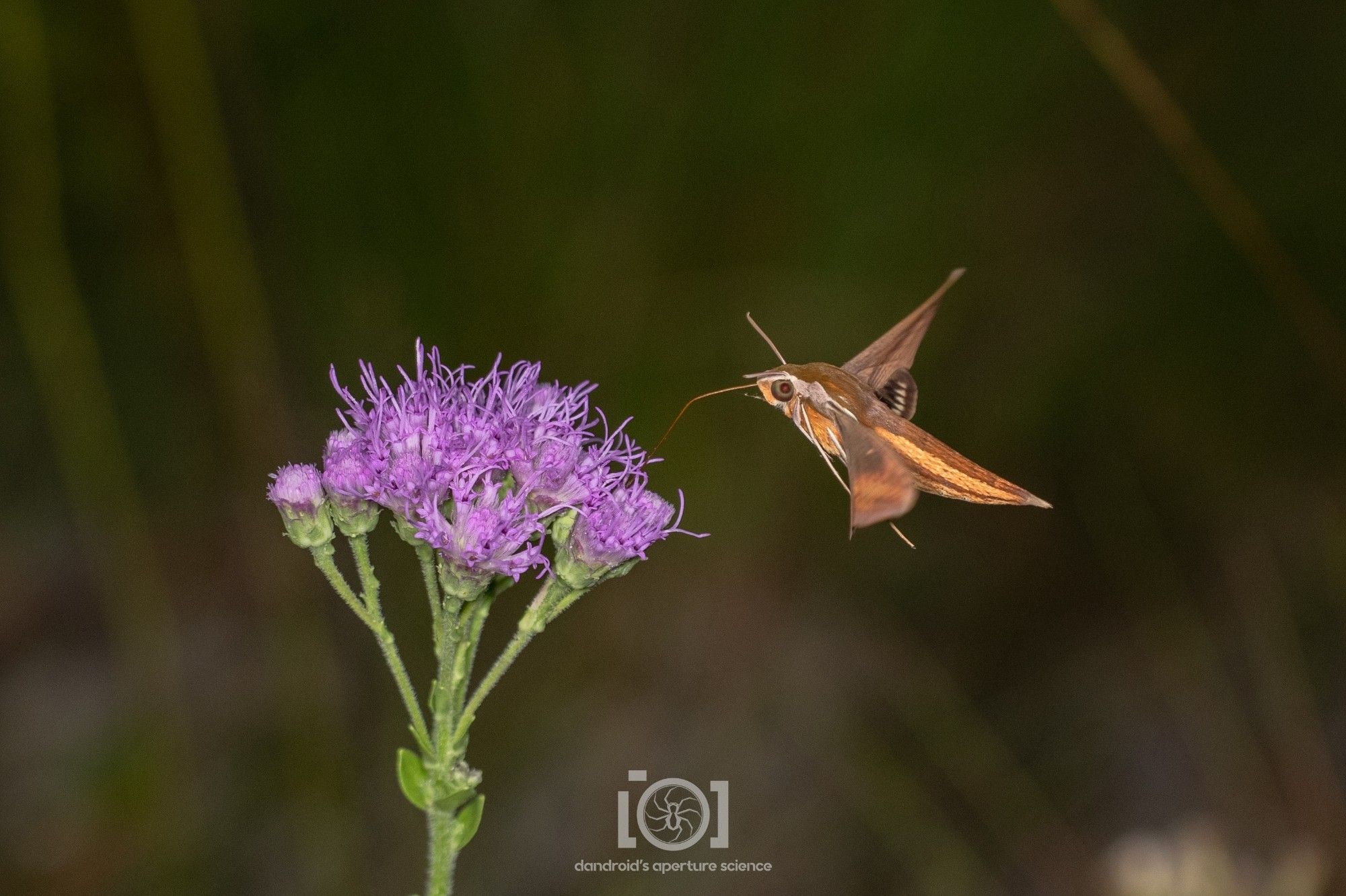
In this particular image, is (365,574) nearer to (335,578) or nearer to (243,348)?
(335,578)

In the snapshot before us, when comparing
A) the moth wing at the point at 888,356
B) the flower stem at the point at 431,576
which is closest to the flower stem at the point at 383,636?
the flower stem at the point at 431,576

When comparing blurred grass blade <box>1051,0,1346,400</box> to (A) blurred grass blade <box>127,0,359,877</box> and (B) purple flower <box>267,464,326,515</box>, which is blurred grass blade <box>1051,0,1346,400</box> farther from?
(A) blurred grass blade <box>127,0,359,877</box>

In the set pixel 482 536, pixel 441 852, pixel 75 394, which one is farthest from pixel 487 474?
pixel 75 394

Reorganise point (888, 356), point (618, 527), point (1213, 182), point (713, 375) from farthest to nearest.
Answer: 1. point (713, 375)
2. point (1213, 182)
3. point (888, 356)
4. point (618, 527)

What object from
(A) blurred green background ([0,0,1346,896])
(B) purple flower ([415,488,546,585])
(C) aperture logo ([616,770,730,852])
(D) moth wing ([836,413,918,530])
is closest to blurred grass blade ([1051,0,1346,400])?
(A) blurred green background ([0,0,1346,896])

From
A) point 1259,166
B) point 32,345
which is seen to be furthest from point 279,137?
point 1259,166

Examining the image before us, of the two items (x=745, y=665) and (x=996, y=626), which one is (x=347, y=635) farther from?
(x=996, y=626)
